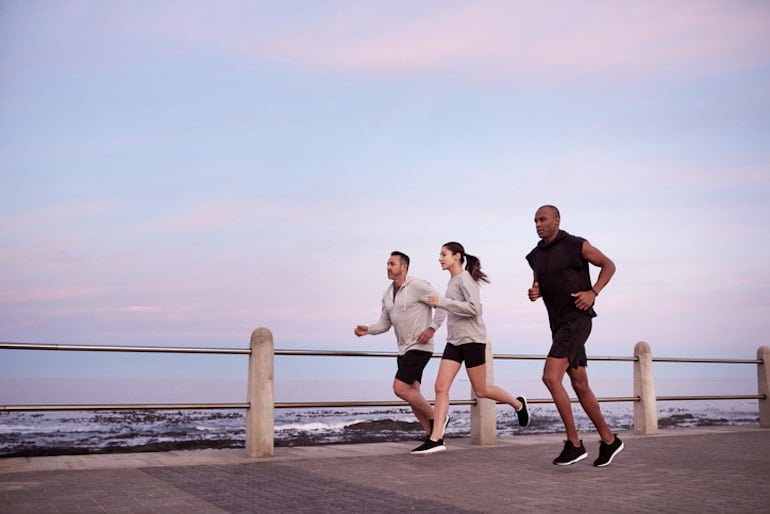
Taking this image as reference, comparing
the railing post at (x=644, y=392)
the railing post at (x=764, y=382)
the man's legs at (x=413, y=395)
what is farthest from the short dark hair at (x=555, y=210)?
the railing post at (x=764, y=382)

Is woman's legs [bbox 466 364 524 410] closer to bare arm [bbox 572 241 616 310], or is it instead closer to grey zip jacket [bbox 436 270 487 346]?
grey zip jacket [bbox 436 270 487 346]

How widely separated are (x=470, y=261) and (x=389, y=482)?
114 inches

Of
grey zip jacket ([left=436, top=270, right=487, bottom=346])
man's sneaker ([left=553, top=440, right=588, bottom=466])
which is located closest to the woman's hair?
grey zip jacket ([left=436, top=270, right=487, bottom=346])

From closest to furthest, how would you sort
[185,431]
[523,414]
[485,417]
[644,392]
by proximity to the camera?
[523,414] → [485,417] → [644,392] → [185,431]

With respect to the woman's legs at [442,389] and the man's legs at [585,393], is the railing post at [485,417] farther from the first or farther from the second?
the man's legs at [585,393]

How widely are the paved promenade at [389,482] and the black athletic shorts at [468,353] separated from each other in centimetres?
96

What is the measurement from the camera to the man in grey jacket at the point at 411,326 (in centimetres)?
909

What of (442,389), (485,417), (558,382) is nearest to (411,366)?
(442,389)

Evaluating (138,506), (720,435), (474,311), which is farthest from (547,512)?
(720,435)

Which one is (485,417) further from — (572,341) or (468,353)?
(572,341)

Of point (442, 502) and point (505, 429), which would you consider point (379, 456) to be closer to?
point (442, 502)

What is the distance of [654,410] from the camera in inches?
487

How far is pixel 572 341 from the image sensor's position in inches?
309

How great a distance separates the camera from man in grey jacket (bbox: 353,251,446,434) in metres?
9.09
